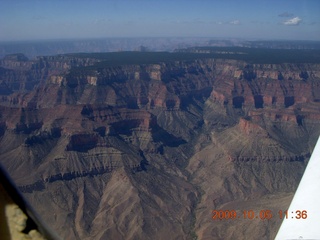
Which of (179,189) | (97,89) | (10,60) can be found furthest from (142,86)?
(10,60)

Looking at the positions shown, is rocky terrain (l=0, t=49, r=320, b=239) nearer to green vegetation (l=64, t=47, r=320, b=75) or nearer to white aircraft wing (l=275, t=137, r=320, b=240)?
green vegetation (l=64, t=47, r=320, b=75)

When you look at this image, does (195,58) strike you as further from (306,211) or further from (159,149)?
(306,211)

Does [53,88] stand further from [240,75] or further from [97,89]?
[240,75]

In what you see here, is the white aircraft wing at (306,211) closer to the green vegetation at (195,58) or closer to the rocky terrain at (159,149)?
the rocky terrain at (159,149)

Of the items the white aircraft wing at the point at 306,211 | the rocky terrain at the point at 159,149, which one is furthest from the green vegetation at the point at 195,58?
the white aircraft wing at the point at 306,211

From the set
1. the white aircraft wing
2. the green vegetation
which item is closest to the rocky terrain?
the green vegetation

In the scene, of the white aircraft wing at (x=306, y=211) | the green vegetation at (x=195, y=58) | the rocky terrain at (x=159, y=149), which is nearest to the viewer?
the white aircraft wing at (x=306, y=211)

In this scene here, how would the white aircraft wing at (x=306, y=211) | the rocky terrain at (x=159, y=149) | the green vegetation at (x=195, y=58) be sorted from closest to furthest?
the white aircraft wing at (x=306, y=211) < the rocky terrain at (x=159, y=149) < the green vegetation at (x=195, y=58)
